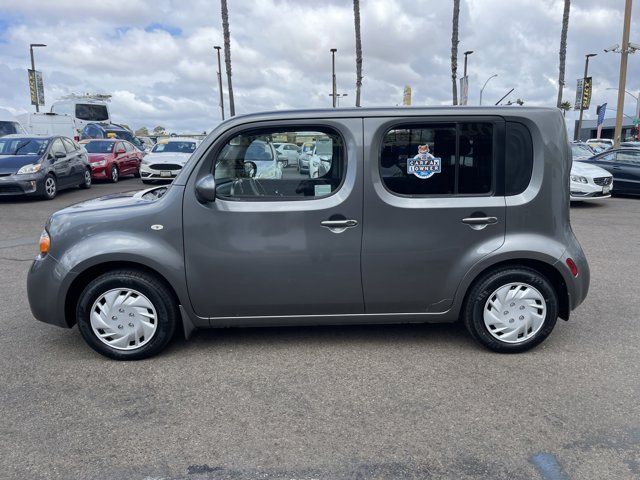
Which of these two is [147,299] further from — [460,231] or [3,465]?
[460,231]

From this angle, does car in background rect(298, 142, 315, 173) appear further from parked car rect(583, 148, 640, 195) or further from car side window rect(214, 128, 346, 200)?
parked car rect(583, 148, 640, 195)

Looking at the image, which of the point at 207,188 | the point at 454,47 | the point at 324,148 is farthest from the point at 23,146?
the point at 454,47

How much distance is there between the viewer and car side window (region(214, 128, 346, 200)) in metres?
3.72

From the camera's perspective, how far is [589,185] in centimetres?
1214

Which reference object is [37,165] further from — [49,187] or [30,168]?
[49,187]

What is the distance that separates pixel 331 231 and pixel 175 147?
15216mm

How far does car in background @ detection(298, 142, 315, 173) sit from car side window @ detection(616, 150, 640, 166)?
14.0 metres

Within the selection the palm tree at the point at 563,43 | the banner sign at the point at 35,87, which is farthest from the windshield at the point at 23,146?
the palm tree at the point at 563,43

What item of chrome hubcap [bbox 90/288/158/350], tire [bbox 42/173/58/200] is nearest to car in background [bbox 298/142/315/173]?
chrome hubcap [bbox 90/288/158/350]

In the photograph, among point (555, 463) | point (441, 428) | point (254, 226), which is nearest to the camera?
point (555, 463)

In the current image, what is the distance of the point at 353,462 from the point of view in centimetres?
261

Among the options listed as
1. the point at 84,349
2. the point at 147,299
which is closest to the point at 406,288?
the point at 147,299

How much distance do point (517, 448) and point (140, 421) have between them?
2.11 meters

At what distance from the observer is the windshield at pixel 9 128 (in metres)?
17.4
